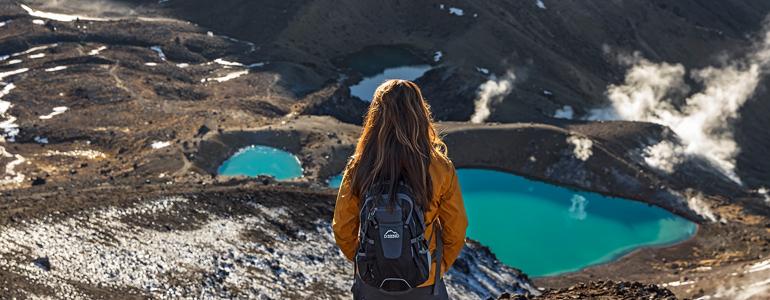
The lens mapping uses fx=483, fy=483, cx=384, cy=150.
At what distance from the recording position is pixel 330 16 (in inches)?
2506

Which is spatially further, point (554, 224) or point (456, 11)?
point (456, 11)

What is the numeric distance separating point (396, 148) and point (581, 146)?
3822 centimetres

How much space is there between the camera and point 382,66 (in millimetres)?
58000

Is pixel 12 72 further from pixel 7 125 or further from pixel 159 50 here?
pixel 159 50

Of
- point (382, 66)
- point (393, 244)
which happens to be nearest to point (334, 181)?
point (382, 66)

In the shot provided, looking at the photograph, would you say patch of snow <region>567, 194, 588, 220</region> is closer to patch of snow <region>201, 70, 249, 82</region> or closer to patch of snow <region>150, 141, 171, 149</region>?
patch of snow <region>150, 141, 171, 149</region>

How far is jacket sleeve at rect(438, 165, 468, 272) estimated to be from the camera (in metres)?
4.13

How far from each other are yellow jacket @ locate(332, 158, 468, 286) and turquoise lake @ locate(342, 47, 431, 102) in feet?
159

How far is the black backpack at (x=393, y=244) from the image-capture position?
143 inches

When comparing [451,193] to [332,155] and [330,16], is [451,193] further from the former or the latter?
[330,16]

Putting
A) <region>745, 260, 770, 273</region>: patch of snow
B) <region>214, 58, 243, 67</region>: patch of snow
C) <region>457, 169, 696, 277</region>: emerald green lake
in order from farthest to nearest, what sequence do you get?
<region>214, 58, 243, 67</region>: patch of snow < <region>457, 169, 696, 277</region>: emerald green lake < <region>745, 260, 770, 273</region>: patch of snow

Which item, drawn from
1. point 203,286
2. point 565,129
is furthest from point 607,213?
point 203,286

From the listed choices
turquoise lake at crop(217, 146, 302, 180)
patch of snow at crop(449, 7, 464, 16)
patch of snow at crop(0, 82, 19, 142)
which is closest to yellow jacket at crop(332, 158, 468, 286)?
turquoise lake at crop(217, 146, 302, 180)

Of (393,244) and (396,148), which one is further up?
(396,148)
